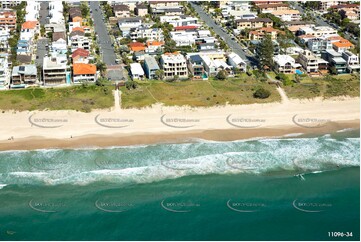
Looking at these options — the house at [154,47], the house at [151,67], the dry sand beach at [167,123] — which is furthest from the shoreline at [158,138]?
the house at [154,47]

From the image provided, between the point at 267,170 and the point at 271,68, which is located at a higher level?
the point at 271,68

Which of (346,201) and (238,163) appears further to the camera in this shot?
(238,163)

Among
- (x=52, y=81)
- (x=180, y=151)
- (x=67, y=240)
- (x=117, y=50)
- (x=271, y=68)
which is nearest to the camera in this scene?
(x=67, y=240)

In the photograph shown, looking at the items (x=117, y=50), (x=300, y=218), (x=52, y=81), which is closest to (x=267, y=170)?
(x=300, y=218)

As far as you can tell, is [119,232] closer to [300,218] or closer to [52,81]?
[300,218]

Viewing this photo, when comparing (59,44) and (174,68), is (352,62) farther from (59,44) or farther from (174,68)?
(59,44)

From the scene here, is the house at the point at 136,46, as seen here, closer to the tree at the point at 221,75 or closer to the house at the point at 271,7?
the tree at the point at 221,75

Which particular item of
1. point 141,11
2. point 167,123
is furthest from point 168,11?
point 167,123
